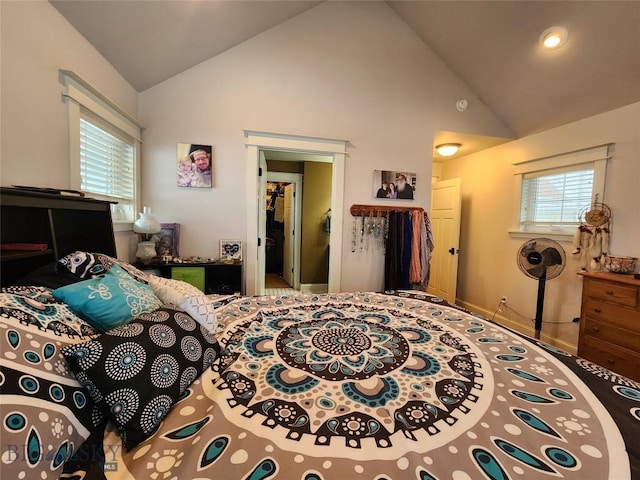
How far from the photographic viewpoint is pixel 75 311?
3.01ft

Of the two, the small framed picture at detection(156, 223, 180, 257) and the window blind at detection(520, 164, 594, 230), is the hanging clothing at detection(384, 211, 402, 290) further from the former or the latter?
the small framed picture at detection(156, 223, 180, 257)

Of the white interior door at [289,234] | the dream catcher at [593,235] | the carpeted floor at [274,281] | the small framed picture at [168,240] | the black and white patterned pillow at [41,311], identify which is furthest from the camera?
the carpeted floor at [274,281]

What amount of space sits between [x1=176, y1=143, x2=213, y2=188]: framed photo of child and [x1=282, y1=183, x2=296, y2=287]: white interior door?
2.14 meters

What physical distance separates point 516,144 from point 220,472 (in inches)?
160

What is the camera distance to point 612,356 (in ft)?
6.93

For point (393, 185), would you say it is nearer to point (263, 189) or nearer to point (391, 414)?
point (263, 189)

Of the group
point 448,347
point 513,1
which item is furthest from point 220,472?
point 513,1

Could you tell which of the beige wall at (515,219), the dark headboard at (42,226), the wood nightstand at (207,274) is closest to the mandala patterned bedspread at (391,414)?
the dark headboard at (42,226)

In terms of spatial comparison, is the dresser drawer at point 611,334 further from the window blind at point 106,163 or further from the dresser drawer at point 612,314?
the window blind at point 106,163

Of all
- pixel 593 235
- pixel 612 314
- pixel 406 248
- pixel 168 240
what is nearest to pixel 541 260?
pixel 593 235

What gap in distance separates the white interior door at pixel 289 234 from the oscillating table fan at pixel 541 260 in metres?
3.23

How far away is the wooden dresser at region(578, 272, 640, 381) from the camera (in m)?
2.00

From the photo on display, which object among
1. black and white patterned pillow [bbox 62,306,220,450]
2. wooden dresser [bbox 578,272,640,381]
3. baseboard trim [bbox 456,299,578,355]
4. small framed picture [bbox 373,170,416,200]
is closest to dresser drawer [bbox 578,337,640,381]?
wooden dresser [bbox 578,272,640,381]

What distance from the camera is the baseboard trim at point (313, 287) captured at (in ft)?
14.9
